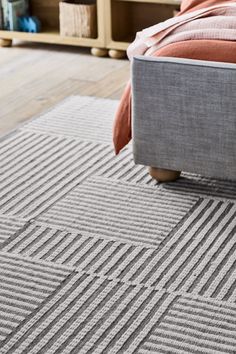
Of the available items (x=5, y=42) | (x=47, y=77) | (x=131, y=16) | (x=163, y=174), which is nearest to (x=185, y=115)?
(x=163, y=174)

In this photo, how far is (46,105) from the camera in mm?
3643

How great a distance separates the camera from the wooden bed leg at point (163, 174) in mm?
2752

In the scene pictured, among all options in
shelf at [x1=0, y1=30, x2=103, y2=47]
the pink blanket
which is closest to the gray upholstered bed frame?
the pink blanket

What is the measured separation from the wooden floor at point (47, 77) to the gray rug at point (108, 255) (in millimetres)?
492

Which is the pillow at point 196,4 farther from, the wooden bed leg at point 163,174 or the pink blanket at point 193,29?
the wooden bed leg at point 163,174

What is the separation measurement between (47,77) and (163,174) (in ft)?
4.89

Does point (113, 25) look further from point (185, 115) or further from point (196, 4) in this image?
point (185, 115)

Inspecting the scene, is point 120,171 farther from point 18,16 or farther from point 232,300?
point 18,16

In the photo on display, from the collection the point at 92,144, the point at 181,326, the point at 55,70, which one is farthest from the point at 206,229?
the point at 55,70

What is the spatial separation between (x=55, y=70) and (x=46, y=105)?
1.93 feet

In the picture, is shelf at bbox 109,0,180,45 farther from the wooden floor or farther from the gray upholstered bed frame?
the gray upholstered bed frame

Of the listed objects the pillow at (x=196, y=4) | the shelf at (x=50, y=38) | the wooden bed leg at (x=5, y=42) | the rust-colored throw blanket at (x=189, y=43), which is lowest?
the wooden bed leg at (x=5, y=42)

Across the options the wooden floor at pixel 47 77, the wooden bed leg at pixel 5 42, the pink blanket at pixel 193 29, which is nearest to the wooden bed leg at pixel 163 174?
the pink blanket at pixel 193 29

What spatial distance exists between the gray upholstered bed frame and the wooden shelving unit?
1679 mm
